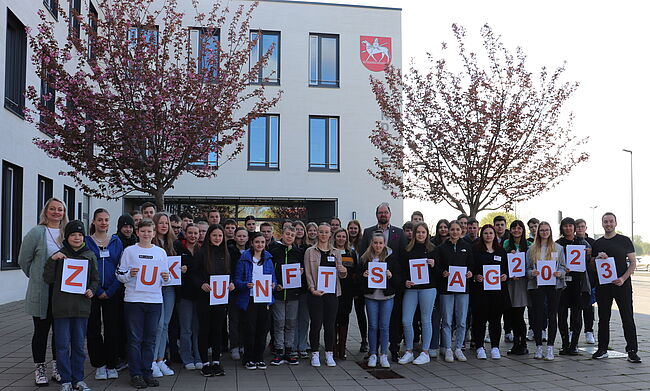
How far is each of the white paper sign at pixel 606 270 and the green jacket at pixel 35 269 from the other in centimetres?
747

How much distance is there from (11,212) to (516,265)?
39.6ft

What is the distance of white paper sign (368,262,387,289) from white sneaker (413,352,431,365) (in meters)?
1.19

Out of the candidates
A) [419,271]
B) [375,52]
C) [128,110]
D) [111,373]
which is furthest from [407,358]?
[375,52]

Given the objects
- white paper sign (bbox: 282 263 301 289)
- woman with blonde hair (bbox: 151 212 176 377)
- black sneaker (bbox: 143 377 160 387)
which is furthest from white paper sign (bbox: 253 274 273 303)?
black sneaker (bbox: 143 377 160 387)

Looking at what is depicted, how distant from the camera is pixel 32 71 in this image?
1641 cm

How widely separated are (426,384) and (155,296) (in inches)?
136

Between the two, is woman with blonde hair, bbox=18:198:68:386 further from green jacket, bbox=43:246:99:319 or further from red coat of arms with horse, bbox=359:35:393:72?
red coat of arms with horse, bbox=359:35:393:72

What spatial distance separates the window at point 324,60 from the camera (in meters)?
25.5

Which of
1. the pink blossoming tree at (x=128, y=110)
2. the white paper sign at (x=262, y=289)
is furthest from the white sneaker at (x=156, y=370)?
the pink blossoming tree at (x=128, y=110)

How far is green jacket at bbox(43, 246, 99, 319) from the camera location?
6.87 meters

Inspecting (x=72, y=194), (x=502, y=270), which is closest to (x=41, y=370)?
(x=502, y=270)

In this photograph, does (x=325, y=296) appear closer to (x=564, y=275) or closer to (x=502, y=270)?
(x=502, y=270)

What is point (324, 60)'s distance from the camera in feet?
84.2

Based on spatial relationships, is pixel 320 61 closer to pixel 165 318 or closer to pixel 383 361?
pixel 383 361
